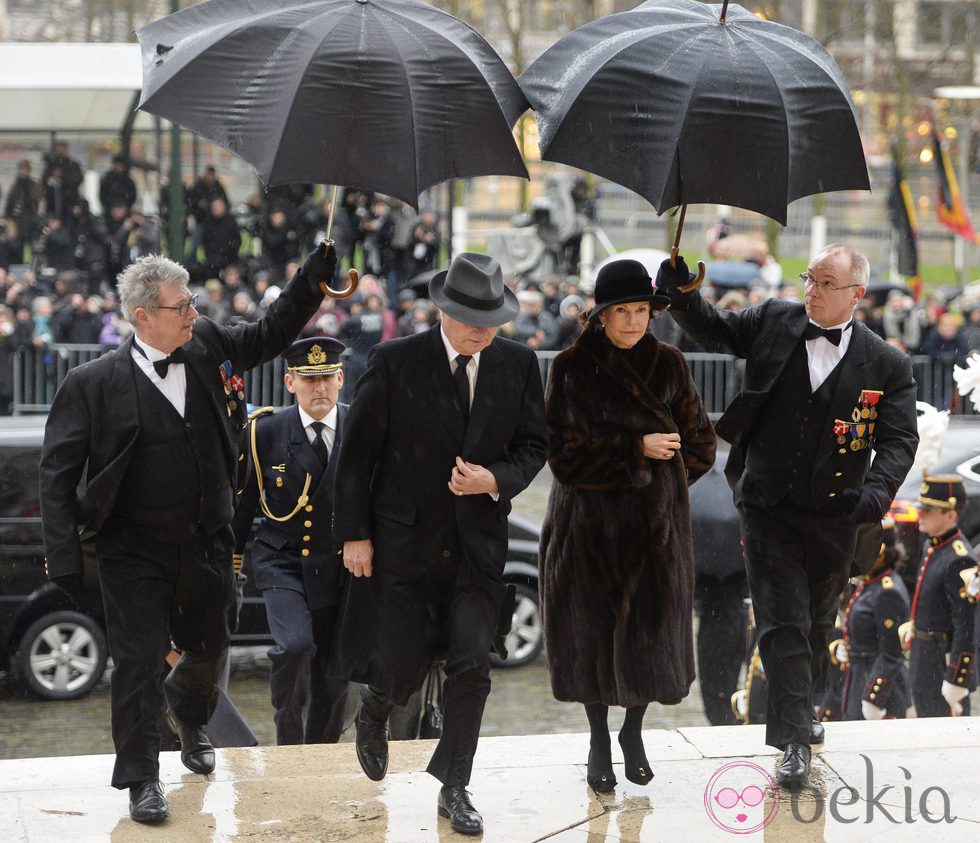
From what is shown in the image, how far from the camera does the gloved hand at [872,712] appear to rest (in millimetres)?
8174

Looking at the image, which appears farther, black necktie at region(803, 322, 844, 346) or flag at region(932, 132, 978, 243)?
flag at region(932, 132, 978, 243)

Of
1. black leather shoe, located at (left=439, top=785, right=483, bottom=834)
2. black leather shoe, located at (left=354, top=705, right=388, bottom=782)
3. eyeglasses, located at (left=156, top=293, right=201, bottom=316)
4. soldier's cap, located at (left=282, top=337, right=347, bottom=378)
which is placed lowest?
black leather shoe, located at (left=439, top=785, right=483, bottom=834)

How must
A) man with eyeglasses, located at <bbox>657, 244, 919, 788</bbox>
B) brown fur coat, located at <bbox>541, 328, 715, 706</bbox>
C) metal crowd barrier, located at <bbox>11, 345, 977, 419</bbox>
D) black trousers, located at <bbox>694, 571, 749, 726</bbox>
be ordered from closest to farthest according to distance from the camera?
brown fur coat, located at <bbox>541, 328, 715, 706</bbox> < man with eyeglasses, located at <bbox>657, 244, 919, 788</bbox> < black trousers, located at <bbox>694, 571, 749, 726</bbox> < metal crowd barrier, located at <bbox>11, 345, 977, 419</bbox>

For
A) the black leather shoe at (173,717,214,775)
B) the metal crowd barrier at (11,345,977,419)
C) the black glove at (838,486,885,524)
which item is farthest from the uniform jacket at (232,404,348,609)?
the metal crowd barrier at (11,345,977,419)

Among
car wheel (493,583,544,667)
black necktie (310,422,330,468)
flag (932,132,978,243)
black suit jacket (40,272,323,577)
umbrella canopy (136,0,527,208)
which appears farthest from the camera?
flag (932,132,978,243)

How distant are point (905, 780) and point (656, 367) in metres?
1.97

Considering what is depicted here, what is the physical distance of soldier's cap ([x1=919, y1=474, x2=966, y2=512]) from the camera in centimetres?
869

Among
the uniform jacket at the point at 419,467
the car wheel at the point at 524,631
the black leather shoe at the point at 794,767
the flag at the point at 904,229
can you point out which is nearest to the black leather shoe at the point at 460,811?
the uniform jacket at the point at 419,467

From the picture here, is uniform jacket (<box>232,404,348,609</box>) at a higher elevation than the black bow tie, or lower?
lower

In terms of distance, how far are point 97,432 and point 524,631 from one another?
5.70m

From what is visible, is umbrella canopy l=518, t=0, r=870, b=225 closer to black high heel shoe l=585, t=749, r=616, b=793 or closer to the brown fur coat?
the brown fur coat

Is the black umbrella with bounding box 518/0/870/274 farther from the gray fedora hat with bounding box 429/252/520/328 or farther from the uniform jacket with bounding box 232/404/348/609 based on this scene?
the uniform jacket with bounding box 232/404/348/609

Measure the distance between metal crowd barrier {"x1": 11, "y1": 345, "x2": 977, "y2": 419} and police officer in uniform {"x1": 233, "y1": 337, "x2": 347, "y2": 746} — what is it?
31.1 ft

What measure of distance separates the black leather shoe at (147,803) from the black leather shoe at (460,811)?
1005 mm
